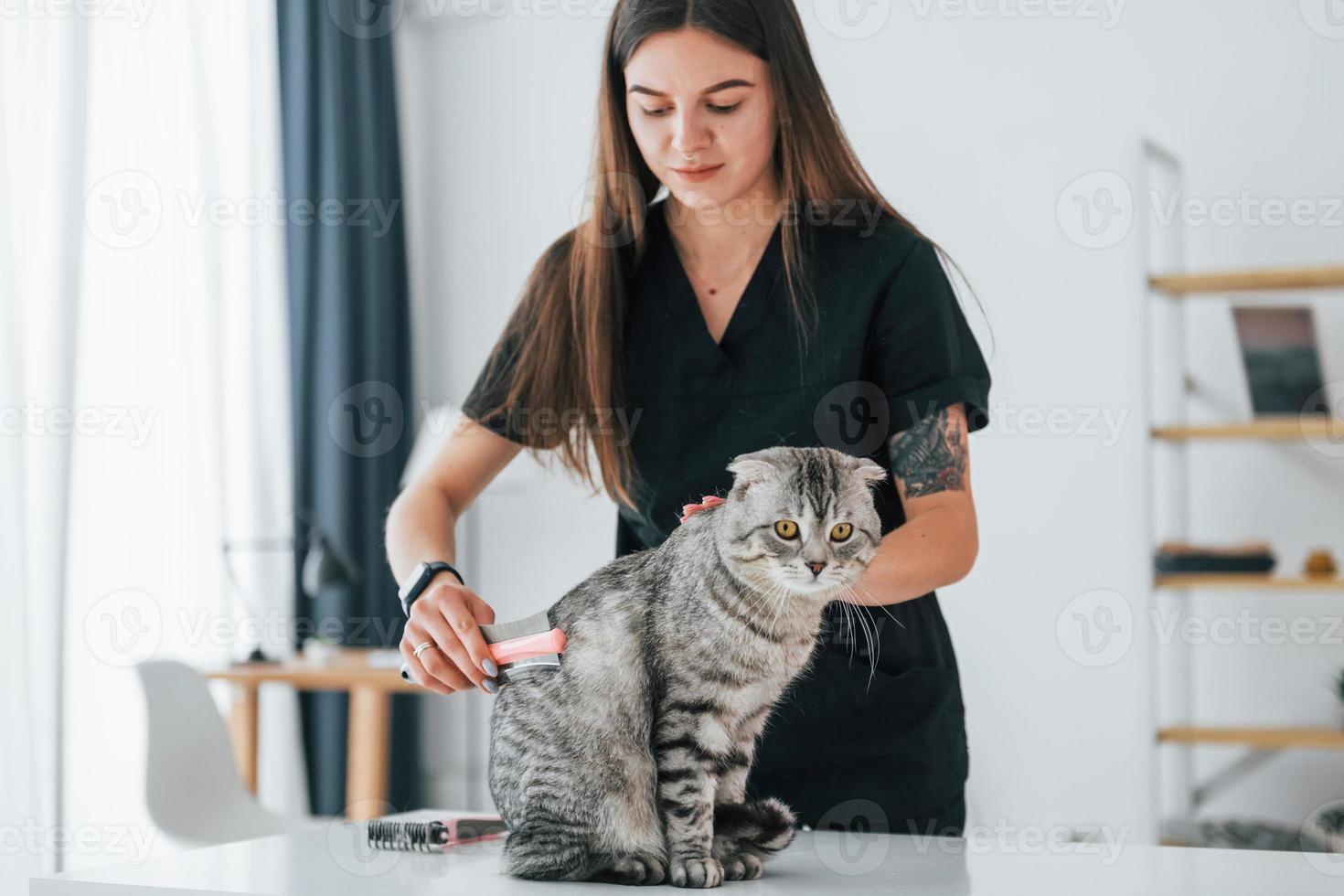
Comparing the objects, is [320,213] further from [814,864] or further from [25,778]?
[814,864]

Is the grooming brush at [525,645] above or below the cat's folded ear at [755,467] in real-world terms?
below

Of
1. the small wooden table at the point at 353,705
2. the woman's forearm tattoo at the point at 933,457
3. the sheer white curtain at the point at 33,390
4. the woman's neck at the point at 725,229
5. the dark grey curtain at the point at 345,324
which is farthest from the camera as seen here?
the dark grey curtain at the point at 345,324

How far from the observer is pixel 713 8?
3.99ft

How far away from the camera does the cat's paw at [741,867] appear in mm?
944

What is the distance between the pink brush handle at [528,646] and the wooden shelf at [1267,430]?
2.15 m

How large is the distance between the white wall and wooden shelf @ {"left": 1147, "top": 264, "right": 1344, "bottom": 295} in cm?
12

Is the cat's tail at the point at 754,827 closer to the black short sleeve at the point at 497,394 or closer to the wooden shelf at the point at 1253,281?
the black short sleeve at the point at 497,394

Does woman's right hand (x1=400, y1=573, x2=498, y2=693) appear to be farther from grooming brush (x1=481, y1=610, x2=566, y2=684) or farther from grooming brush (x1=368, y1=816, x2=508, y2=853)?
grooming brush (x1=368, y1=816, x2=508, y2=853)

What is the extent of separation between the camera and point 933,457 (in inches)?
48.2

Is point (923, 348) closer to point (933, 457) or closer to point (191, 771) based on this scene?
point (933, 457)

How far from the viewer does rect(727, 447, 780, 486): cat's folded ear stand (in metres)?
0.97

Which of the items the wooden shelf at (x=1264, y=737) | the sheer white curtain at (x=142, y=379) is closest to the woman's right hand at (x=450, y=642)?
the sheer white curtain at (x=142, y=379)

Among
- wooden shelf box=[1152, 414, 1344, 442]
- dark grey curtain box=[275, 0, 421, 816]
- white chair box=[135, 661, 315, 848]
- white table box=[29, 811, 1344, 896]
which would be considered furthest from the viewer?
dark grey curtain box=[275, 0, 421, 816]

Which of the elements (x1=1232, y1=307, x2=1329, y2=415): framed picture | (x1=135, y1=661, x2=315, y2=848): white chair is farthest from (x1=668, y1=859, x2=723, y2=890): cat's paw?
(x1=1232, y1=307, x2=1329, y2=415): framed picture
